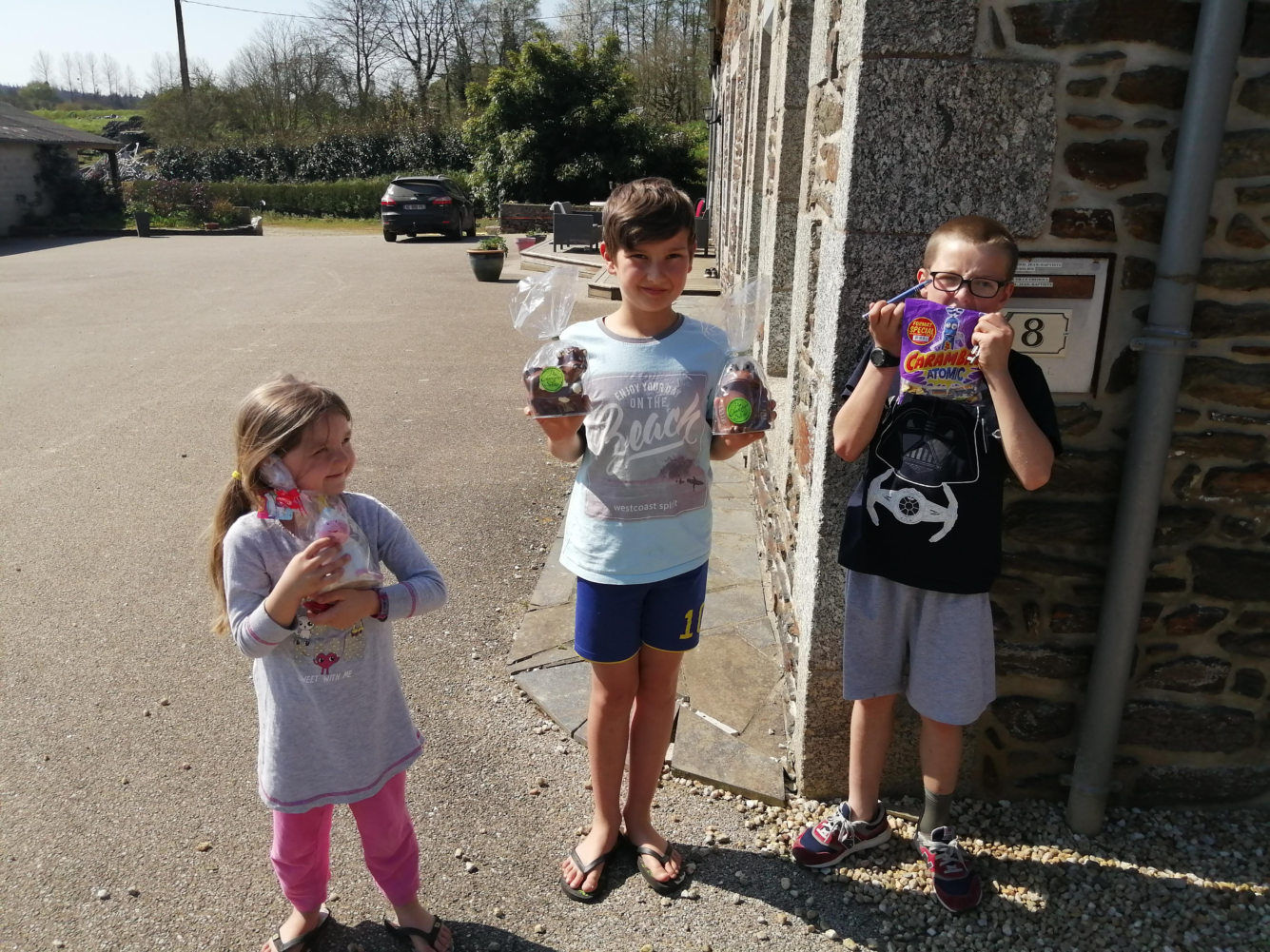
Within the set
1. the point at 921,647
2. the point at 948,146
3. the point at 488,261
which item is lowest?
the point at 921,647

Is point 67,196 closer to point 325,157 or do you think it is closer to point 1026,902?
point 325,157

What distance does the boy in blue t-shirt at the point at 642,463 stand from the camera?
213 centimetres

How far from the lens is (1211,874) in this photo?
247 centimetres

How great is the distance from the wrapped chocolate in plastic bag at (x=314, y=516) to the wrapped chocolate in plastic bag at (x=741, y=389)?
86 cm

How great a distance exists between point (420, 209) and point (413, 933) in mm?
22046

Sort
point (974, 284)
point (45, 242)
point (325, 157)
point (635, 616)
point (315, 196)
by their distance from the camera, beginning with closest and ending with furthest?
point (974, 284), point (635, 616), point (45, 242), point (315, 196), point (325, 157)

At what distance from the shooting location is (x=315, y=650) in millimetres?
1965

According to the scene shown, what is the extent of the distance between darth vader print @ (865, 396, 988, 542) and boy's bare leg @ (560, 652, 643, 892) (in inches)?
31.2

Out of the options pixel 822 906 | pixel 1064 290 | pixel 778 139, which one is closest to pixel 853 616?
pixel 822 906

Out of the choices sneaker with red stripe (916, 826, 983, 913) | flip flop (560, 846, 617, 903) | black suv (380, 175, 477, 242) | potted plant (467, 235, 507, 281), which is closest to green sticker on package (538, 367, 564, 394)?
flip flop (560, 846, 617, 903)

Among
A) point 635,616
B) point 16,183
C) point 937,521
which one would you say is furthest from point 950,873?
point 16,183

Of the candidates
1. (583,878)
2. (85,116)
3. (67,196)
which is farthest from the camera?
(85,116)

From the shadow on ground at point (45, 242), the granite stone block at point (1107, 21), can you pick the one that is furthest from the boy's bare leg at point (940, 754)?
the shadow on ground at point (45, 242)

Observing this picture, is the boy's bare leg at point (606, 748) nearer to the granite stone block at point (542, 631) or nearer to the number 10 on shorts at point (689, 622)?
the number 10 on shorts at point (689, 622)
